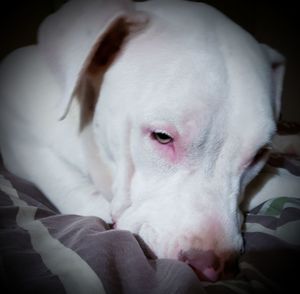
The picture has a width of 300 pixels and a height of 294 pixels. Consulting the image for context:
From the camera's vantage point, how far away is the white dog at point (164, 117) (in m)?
0.88

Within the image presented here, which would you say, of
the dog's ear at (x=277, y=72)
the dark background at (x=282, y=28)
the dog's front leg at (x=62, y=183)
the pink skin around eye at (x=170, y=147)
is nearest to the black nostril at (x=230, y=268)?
the pink skin around eye at (x=170, y=147)

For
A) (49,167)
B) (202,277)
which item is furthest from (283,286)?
(49,167)

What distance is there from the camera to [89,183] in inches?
48.5

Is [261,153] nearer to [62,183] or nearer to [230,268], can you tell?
[230,268]

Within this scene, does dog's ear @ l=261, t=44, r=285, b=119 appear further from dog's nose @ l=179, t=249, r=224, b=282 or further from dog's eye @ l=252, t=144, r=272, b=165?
dog's nose @ l=179, t=249, r=224, b=282

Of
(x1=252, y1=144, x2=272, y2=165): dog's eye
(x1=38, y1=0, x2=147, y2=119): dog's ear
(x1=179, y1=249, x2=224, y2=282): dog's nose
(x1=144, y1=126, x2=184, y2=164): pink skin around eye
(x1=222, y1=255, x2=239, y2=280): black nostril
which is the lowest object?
(x1=222, y1=255, x2=239, y2=280): black nostril

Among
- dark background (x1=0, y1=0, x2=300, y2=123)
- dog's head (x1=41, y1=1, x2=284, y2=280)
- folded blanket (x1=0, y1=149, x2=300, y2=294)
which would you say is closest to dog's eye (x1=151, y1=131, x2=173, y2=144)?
dog's head (x1=41, y1=1, x2=284, y2=280)

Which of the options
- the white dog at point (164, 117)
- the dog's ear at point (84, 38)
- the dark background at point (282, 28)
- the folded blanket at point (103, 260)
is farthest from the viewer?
the dark background at point (282, 28)

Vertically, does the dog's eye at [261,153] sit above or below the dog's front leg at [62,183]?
above

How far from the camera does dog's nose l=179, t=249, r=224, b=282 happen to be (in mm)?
774

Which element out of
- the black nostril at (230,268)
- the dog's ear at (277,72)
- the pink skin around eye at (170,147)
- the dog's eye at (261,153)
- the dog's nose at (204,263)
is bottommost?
the black nostril at (230,268)

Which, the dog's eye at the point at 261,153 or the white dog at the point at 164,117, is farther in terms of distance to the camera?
the dog's eye at the point at 261,153

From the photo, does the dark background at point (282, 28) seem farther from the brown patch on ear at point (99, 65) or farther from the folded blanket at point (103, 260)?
the folded blanket at point (103, 260)

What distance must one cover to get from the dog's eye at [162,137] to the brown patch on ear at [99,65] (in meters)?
0.26
